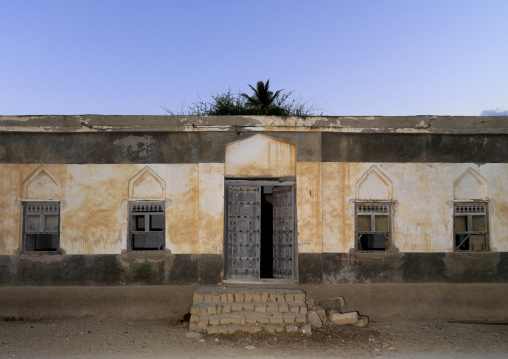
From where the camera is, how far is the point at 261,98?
916 inches

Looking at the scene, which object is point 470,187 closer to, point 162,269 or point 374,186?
point 374,186

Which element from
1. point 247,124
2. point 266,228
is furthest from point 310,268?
point 266,228

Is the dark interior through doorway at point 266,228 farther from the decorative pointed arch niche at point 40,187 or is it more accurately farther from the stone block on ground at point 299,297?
the decorative pointed arch niche at point 40,187

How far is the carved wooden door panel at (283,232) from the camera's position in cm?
932

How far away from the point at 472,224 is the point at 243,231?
16.2ft

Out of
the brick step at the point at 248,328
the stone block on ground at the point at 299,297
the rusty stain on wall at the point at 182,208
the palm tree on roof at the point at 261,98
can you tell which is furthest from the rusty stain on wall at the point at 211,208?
the palm tree on roof at the point at 261,98

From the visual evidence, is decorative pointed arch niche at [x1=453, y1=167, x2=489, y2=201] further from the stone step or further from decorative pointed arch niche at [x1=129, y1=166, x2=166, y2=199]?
decorative pointed arch niche at [x1=129, y1=166, x2=166, y2=199]

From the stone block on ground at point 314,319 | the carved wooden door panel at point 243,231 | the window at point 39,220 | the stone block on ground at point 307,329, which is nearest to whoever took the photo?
the stone block on ground at point 307,329

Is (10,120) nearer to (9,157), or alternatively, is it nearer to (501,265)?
(9,157)

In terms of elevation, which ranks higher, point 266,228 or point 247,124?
point 247,124

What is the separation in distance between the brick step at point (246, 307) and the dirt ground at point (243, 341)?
0.53m

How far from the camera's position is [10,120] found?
9227 mm

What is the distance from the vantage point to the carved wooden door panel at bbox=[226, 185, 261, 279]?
30.7 feet

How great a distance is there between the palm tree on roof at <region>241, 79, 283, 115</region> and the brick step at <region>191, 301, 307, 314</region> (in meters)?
16.0
